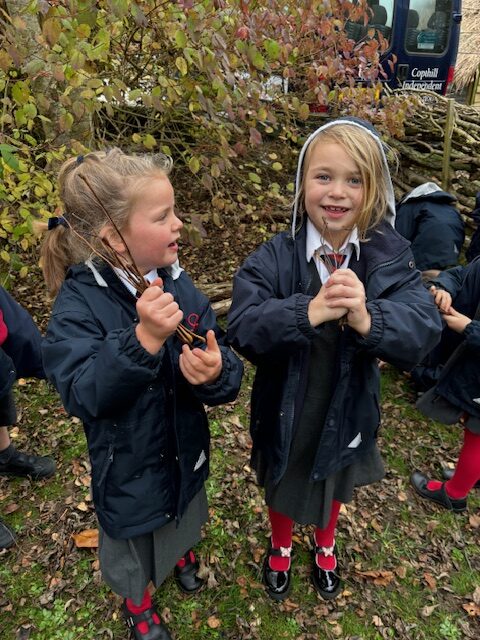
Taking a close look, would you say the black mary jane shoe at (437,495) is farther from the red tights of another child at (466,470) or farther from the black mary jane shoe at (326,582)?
the black mary jane shoe at (326,582)

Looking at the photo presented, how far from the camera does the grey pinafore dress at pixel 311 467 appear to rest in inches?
72.5

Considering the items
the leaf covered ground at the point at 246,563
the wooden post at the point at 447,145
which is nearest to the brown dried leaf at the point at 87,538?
the leaf covered ground at the point at 246,563

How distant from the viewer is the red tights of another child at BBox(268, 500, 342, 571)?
2.36m

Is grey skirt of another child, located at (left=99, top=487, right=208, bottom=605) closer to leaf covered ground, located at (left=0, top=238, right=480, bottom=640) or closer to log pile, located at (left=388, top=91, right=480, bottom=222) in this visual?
leaf covered ground, located at (left=0, top=238, right=480, bottom=640)

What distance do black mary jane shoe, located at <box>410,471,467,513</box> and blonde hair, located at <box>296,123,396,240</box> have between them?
2.08 metres

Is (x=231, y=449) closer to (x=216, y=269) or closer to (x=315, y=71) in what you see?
(x=216, y=269)

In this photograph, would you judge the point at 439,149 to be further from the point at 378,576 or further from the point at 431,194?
the point at 378,576

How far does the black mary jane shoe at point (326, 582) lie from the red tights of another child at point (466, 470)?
3.19 feet

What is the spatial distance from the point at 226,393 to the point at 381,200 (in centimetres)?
97

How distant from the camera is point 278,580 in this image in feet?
8.03

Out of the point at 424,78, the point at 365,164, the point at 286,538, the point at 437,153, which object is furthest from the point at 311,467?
the point at 424,78

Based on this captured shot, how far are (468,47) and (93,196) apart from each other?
48.0 ft

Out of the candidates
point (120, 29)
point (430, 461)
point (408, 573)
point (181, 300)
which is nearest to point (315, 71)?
point (120, 29)

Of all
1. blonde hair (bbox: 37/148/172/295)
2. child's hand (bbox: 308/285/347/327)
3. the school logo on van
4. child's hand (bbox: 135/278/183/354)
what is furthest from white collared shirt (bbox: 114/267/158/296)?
the school logo on van
